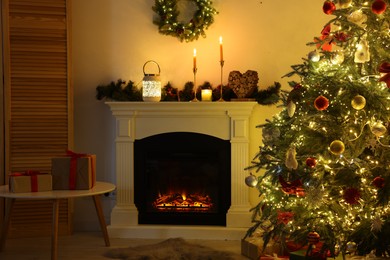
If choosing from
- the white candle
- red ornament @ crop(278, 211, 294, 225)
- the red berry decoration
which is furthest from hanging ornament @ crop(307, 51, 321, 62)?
the white candle

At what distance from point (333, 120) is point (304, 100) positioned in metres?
0.23

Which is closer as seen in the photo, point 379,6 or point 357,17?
point 379,6

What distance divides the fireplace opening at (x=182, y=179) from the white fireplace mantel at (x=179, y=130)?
56mm

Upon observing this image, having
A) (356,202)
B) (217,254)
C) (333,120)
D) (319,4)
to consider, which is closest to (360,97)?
(333,120)

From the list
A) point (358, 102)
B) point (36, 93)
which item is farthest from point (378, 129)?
point (36, 93)

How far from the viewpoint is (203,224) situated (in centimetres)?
490

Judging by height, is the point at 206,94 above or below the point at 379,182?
above

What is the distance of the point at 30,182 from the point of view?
4.04m

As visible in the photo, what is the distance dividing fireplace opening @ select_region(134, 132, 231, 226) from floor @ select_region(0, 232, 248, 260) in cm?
29

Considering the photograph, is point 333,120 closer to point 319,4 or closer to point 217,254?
point 217,254

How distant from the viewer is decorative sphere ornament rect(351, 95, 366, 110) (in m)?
3.19

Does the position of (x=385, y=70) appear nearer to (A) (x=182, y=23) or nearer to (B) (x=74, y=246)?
(A) (x=182, y=23)

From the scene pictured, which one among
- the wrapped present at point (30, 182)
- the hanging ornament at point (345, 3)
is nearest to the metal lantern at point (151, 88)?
the wrapped present at point (30, 182)

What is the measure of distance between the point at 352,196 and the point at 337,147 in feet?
1.00
